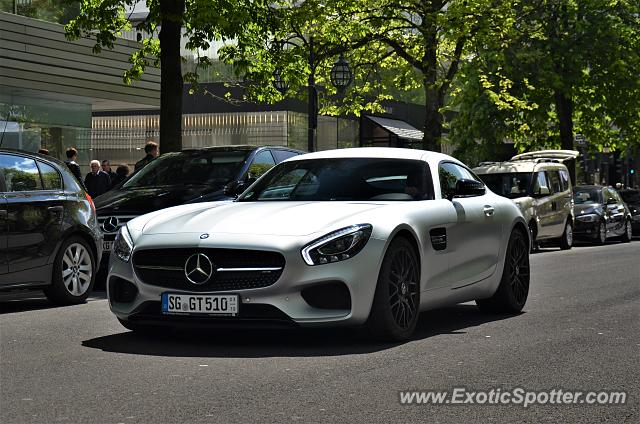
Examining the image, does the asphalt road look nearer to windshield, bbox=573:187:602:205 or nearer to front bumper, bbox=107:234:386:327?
front bumper, bbox=107:234:386:327

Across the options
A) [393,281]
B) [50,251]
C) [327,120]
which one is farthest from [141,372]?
[327,120]

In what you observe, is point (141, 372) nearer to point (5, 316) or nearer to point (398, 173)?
point (398, 173)

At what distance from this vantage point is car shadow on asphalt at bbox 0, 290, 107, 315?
1271 centimetres

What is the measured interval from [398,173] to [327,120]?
38.3 m

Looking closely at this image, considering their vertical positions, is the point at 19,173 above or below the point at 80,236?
above

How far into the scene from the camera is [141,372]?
7.88 m

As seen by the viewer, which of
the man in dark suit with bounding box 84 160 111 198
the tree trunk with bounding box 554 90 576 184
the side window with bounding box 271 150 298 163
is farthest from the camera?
the tree trunk with bounding box 554 90 576 184

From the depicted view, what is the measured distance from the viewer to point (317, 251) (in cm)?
866

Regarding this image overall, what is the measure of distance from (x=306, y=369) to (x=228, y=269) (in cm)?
110

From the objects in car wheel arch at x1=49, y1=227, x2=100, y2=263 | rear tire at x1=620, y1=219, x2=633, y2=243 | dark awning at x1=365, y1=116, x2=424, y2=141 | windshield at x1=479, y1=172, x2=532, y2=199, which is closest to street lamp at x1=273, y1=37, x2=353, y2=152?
windshield at x1=479, y1=172, x2=532, y2=199

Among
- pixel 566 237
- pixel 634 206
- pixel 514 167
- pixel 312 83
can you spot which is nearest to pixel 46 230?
pixel 312 83

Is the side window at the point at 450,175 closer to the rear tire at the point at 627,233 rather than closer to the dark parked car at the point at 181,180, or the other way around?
the dark parked car at the point at 181,180

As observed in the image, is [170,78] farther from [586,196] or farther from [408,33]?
[586,196]

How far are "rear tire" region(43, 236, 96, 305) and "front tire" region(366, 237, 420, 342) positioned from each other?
15.5ft
